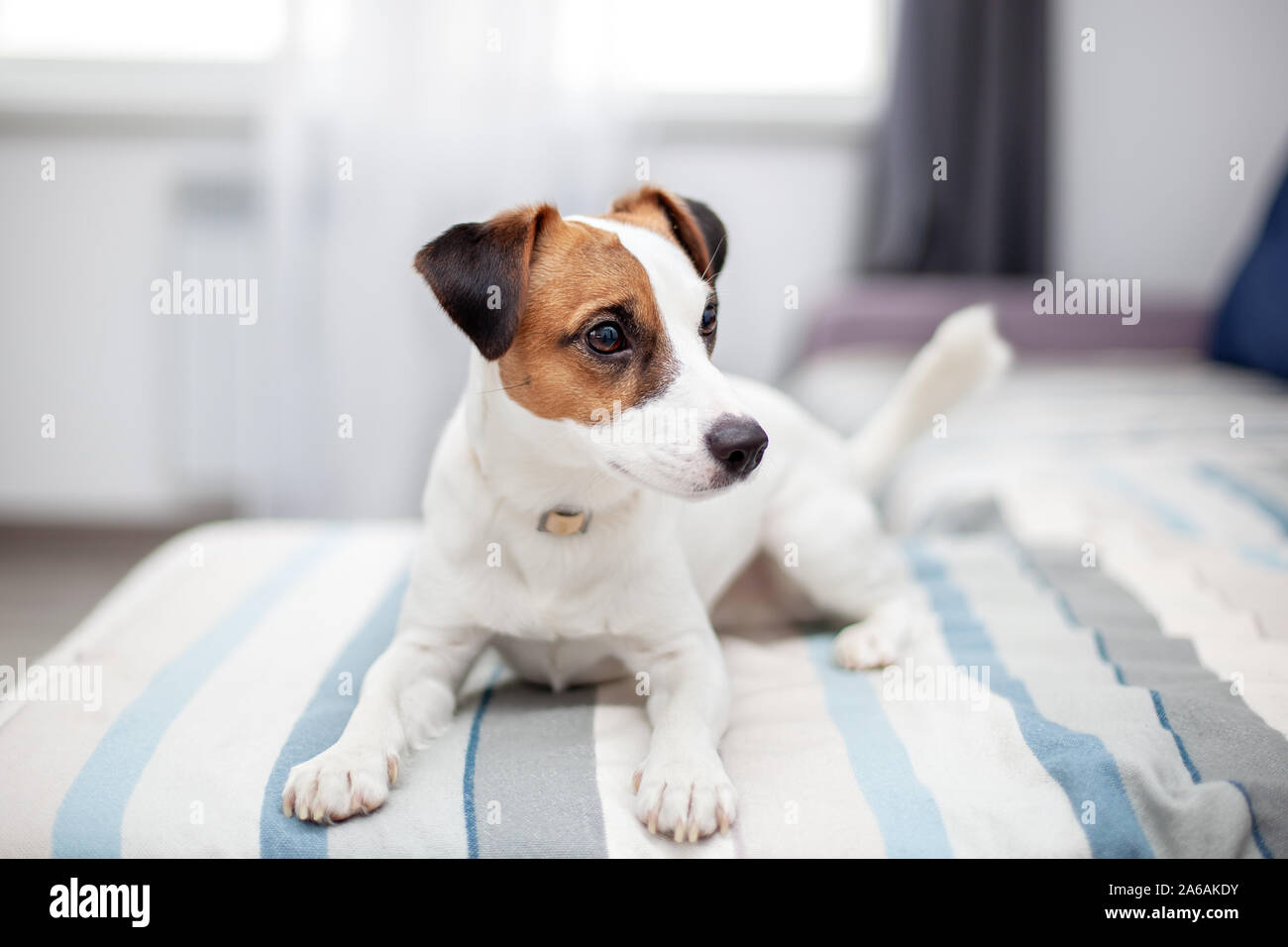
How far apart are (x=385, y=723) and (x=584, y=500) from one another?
0.35 m

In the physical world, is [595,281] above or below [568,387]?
above

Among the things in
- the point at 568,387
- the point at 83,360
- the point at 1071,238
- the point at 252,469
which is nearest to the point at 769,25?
the point at 1071,238

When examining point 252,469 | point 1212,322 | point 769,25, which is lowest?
point 252,469

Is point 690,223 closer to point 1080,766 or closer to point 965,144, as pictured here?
point 1080,766

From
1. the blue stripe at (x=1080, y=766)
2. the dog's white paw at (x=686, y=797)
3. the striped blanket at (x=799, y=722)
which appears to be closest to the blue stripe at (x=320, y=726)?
the striped blanket at (x=799, y=722)

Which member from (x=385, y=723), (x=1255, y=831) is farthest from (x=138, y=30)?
(x=1255, y=831)

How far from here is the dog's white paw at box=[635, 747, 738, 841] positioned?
1.03 m

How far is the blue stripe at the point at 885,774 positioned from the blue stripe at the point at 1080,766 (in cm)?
15

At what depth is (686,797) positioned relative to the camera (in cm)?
104

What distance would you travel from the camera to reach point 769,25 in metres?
3.57

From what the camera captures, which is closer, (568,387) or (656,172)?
(568,387)
